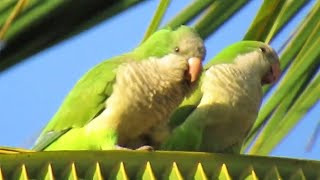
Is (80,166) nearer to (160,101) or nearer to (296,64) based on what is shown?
(296,64)

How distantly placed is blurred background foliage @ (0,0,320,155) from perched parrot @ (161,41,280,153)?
340 mm

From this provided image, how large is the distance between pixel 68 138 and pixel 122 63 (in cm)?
18

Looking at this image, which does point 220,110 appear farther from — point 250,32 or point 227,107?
point 250,32

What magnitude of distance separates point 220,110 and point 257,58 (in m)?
0.18

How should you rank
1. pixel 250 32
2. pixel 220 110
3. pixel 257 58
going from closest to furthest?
pixel 250 32, pixel 220 110, pixel 257 58

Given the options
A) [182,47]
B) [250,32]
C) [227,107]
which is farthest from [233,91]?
[250,32]

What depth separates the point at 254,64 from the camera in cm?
156

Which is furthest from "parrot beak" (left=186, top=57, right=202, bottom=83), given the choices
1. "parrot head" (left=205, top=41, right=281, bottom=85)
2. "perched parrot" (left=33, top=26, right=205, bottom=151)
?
"parrot head" (left=205, top=41, right=281, bottom=85)

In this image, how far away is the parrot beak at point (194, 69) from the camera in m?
1.25

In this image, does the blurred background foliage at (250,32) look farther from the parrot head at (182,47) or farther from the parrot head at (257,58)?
the parrot head at (257,58)

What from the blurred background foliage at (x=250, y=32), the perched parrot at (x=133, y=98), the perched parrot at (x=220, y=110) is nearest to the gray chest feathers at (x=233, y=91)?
the perched parrot at (x=220, y=110)

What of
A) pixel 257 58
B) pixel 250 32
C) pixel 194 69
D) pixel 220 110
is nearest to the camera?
pixel 250 32

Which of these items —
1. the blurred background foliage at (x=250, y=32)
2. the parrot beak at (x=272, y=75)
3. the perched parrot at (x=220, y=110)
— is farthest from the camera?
the parrot beak at (x=272, y=75)

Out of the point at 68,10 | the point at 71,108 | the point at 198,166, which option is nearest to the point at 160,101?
the point at 71,108
